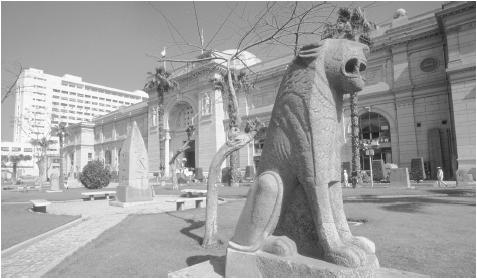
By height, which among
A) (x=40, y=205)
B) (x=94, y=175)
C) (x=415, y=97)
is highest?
(x=415, y=97)

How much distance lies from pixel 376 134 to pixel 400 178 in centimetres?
925

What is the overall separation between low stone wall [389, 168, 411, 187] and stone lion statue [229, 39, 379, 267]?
17488 mm

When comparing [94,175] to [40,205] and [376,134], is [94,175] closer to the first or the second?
[40,205]

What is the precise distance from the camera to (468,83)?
21.7 meters

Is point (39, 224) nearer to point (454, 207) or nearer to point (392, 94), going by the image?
point (454, 207)

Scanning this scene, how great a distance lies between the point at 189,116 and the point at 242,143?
3763 centimetres

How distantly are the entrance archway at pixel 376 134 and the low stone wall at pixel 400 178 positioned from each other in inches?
282

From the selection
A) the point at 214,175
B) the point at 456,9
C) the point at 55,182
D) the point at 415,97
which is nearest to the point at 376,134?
the point at 415,97

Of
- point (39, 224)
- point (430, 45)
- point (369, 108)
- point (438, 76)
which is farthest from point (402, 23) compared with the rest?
point (39, 224)

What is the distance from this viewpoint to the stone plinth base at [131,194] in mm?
13328

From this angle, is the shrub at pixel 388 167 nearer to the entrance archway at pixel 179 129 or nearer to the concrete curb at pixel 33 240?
the concrete curb at pixel 33 240

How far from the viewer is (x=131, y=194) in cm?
1347

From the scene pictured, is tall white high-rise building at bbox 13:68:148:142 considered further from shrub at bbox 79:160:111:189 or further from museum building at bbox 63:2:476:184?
shrub at bbox 79:160:111:189

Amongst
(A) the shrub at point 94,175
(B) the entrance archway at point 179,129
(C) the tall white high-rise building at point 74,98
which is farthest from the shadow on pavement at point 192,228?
(C) the tall white high-rise building at point 74,98
